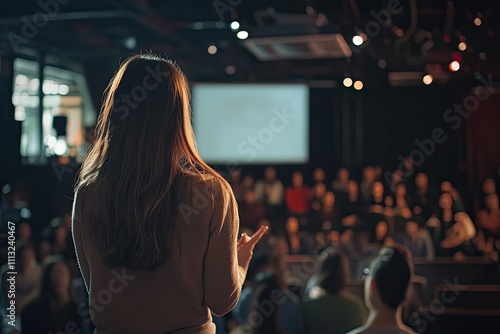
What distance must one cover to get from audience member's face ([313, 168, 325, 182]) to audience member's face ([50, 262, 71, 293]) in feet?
13.4

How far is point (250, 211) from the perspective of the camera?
23.5ft

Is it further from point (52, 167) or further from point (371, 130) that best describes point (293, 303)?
point (371, 130)

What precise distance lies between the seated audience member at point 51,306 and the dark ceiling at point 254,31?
2.11 m

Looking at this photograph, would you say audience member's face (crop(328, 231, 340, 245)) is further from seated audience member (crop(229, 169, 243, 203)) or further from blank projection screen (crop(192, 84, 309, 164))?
blank projection screen (crop(192, 84, 309, 164))

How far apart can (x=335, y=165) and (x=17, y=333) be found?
5297mm

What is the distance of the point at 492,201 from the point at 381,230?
1846mm

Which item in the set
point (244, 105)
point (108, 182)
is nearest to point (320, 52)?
point (244, 105)

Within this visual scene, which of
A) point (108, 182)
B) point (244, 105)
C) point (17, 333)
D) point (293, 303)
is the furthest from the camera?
point (244, 105)

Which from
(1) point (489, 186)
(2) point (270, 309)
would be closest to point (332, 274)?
(2) point (270, 309)

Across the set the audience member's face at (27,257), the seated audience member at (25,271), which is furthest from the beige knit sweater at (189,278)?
the audience member's face at (27,257)

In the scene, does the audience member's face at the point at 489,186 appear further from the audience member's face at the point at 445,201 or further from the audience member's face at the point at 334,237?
the audience member's face at the point at 334,237

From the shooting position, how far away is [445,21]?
173 inches

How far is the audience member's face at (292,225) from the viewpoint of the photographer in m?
7.07

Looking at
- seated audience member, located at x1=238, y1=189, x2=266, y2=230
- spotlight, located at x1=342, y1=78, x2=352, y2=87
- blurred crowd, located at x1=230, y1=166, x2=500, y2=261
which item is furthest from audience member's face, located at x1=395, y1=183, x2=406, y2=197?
seated audience member, located at x1=238, y1=189, x2=266, y2=230
